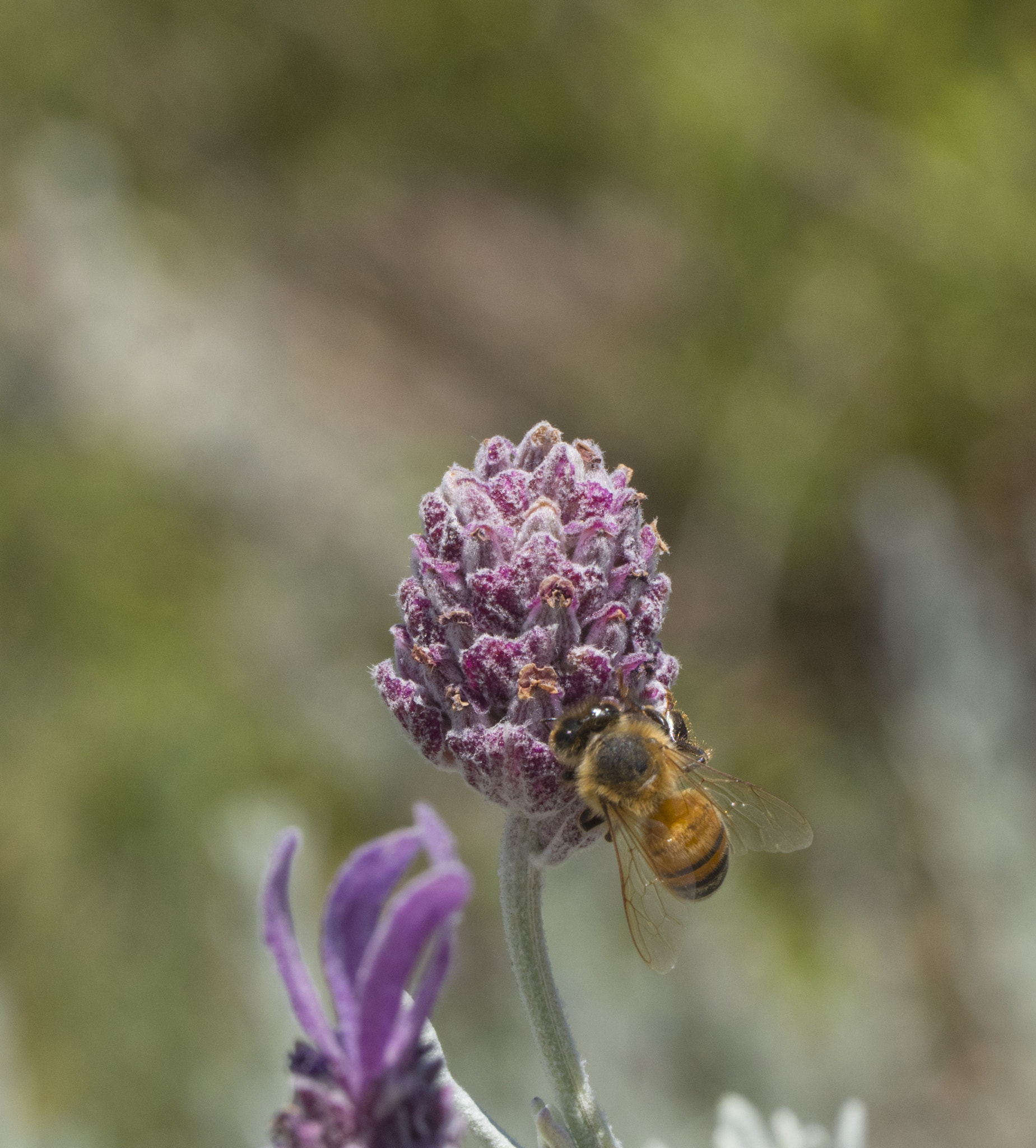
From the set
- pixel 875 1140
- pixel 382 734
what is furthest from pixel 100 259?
pixel 875 1140

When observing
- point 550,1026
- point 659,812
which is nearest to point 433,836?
point 550,1026

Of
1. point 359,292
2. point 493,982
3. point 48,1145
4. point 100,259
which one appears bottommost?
point 48,1145

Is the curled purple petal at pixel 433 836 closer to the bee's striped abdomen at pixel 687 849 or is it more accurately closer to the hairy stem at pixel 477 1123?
the hairy stem at pixel 477 1123

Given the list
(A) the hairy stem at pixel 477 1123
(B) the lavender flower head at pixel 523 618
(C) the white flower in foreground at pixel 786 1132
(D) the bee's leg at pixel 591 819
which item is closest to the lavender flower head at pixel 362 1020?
(A) the hairy stem at pixel 477 1123

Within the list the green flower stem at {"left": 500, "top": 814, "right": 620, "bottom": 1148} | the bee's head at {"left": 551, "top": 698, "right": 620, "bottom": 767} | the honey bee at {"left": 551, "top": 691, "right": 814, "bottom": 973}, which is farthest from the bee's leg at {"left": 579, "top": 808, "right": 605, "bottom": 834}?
the green flower stem at {"left": 500, "top": 814, "right": 620, "bottom": 1148}

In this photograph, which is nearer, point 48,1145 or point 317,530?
point 48,1145

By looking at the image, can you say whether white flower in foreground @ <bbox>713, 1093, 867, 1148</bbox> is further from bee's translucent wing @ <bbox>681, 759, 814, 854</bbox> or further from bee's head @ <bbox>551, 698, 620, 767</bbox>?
bee's head @ <bbox>551, 698, 620, 767</bbox>

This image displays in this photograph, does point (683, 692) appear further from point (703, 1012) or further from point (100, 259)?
point (100, 259)
